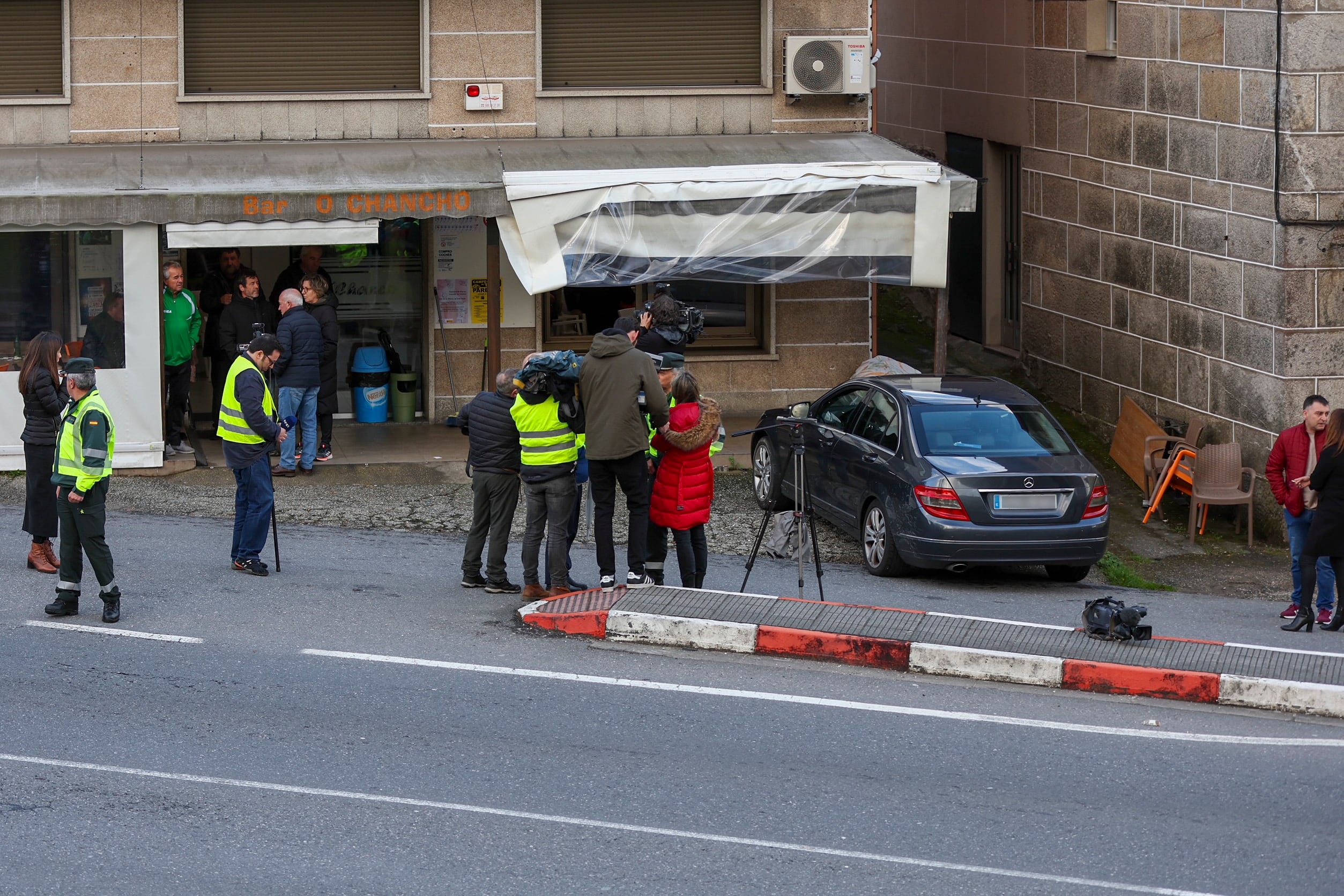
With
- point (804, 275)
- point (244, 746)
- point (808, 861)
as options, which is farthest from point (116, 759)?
point (804, 275)

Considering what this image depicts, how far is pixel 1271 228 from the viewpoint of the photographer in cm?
1527

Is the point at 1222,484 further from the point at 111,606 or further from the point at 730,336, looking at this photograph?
the point at 111,606

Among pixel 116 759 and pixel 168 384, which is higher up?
pixel 168 384

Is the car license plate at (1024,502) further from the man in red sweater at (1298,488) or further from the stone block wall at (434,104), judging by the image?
the stone block wall at (434,104)

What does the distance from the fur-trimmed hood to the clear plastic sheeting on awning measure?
5244 millimetres

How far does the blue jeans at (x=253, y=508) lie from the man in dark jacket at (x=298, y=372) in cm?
363

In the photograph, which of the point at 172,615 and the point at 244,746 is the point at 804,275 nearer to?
the point at 172,615

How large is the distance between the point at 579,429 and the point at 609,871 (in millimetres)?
4540

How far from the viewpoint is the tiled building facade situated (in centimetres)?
1504

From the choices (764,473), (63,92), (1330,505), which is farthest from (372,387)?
(1330,505)

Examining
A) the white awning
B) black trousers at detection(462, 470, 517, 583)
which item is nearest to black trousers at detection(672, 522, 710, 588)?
black trousers at detection(462, 470, 517, 583)

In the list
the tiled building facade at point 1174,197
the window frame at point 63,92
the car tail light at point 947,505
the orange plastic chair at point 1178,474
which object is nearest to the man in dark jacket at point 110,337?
the window frame at point 63,92

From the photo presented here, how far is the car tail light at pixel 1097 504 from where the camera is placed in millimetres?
12703

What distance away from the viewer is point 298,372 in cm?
1560
